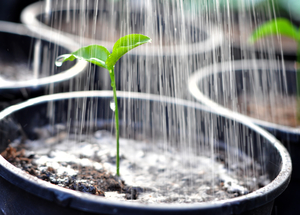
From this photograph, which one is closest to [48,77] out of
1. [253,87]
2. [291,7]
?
[253,87]

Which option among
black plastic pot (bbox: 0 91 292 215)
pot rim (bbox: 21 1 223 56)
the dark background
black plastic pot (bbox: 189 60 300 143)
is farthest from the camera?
the dark background

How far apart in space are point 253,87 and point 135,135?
1062 mm

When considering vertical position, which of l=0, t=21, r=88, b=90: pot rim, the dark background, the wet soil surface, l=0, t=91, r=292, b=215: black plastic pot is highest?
the dark background

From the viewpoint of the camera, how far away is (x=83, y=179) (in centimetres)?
84

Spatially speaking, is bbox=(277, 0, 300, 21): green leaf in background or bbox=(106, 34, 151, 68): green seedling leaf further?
bbox=(277, 0, 300, 21): green leaf in background

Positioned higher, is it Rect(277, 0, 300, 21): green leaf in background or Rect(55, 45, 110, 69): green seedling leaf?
Rect(277, 0, 300, 21): green leaf in background

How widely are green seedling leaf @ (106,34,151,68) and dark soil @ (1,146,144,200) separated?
298 millimetres

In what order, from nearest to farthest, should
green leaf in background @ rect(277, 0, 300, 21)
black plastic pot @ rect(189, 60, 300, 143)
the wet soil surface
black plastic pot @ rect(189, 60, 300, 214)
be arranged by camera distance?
the wet soil surface → black plastic pot @ rect(189, 60, 300, 214) → black plastic pot @ rect(189, 60, 300, 143) → green leaf in background @ rect(277, 0, 300, 21)

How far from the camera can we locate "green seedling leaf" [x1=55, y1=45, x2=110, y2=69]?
749 millimetres

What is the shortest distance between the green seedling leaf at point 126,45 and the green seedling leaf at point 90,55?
23mm

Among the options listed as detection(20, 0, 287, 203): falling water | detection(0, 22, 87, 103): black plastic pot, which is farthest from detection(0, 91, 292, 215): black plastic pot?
detection(0, 22, 87, 103): black plastic pot

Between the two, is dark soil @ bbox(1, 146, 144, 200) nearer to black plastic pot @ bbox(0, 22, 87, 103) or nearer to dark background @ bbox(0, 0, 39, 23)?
black plastic pot @ bbox(0, 22, 87, 103)

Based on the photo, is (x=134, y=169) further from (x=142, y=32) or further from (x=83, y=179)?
(x=142, y=32)

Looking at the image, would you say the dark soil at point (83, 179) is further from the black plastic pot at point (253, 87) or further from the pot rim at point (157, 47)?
the pot rim at point (157, 47)
